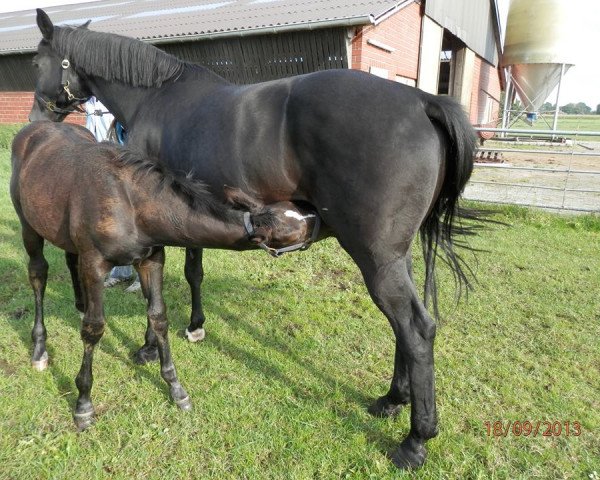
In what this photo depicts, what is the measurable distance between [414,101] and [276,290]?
8.82 feet

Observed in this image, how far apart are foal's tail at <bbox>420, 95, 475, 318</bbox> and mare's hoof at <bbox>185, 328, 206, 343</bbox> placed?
6.09 ft

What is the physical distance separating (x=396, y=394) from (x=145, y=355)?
1812 millimetres

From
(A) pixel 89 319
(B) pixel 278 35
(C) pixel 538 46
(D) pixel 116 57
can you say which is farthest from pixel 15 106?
(C) pixel 538 46

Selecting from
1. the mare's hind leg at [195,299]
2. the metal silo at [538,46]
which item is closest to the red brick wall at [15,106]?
the mare's hind leg at [195,299]

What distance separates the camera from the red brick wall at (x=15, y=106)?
12234 millimetres

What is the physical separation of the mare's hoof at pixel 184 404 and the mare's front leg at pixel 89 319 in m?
0.50

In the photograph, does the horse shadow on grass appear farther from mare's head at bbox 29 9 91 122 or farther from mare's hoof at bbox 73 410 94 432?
mare's head at bbox 29 9 91 122

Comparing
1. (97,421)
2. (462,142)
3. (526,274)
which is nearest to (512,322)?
(526,274)

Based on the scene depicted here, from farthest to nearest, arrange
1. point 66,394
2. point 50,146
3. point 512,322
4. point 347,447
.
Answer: point 512,322 < point 50,146 < point 66,394 < point 347,447

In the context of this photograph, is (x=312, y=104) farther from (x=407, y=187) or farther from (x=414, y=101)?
(x=407, y=187)

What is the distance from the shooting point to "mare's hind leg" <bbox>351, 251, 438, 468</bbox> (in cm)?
216

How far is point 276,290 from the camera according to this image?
438 centimetres

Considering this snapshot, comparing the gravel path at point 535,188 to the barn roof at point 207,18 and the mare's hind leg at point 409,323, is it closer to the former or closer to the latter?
the barn roof at point 207,18

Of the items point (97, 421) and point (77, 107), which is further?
point (77, 107)
